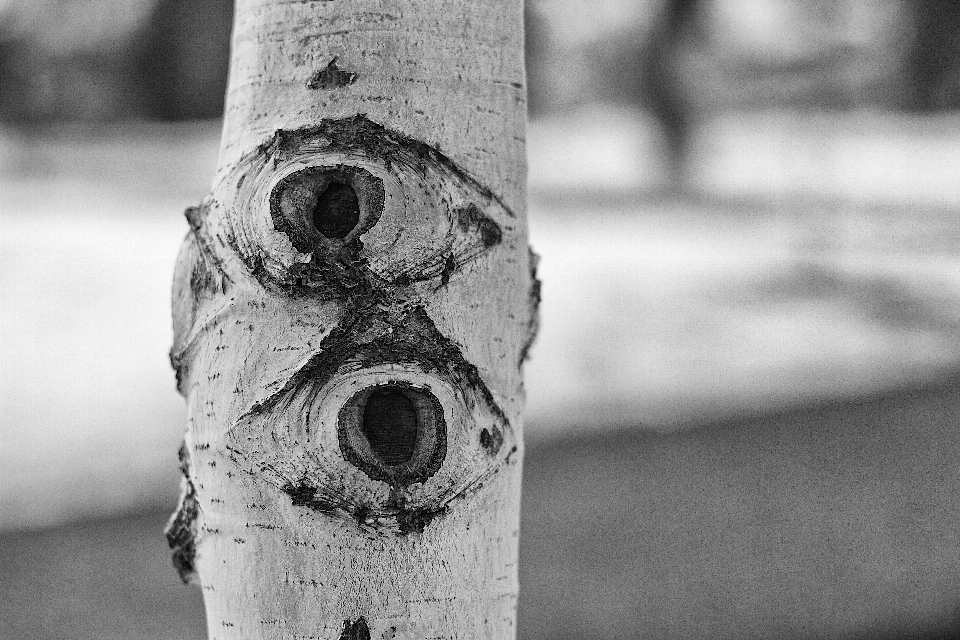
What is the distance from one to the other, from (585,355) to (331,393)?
152cm

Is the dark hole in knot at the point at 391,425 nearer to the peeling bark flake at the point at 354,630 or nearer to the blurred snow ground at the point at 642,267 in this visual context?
the peeling bark flake at the point at 354,630

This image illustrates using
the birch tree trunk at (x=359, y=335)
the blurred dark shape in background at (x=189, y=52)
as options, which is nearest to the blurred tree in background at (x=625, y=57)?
the blurred dark shape in background at (x=189, y=52)

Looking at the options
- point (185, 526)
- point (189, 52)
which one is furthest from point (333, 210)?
point (189, 52)

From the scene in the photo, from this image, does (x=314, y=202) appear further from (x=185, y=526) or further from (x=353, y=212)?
(x=185, y=526)

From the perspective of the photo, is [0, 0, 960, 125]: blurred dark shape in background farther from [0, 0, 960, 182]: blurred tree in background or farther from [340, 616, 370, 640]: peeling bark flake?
[340, 616, 370, 640]: peeling bark flake

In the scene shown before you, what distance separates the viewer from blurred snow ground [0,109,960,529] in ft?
5.75

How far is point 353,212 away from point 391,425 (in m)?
0.07

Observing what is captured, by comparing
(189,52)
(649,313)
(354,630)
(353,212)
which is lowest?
(354,630)

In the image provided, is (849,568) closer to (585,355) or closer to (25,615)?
(585,355)

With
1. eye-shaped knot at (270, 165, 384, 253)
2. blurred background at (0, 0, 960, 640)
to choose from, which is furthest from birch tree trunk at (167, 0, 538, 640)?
blurred background at (0, 0, 960, 640)

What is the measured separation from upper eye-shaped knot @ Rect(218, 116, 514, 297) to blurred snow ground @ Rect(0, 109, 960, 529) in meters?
1.46

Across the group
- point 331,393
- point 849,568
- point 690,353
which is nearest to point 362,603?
point 331,393

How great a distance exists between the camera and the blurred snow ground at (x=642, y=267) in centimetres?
175

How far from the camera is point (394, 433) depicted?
0.36 m
